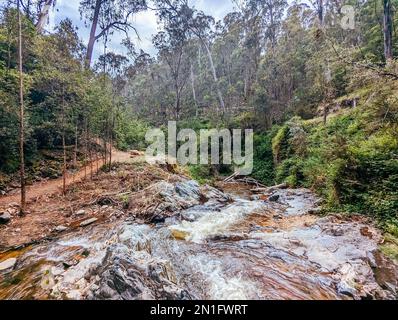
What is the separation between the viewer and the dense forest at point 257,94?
6336 millimetres

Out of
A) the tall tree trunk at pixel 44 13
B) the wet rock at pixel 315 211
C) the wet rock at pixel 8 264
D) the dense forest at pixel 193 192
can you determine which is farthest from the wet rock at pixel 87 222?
the tall tree trunk at pixel 44 13

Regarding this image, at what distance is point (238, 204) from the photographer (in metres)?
9.07

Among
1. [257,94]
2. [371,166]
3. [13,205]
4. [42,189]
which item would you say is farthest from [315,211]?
[257,94]

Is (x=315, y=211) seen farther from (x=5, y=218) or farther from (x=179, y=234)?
(x=5, y=218)

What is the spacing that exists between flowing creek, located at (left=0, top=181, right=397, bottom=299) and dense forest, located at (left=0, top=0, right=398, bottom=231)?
Result: 5.43ft

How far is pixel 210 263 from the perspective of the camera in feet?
14.8

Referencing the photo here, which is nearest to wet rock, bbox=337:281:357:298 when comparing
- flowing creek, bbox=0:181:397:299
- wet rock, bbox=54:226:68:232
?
flowing creek, bbox=0:181:397:299

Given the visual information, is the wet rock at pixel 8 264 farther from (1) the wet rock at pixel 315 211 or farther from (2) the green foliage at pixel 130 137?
(2) the green foliage at pixel 130 137

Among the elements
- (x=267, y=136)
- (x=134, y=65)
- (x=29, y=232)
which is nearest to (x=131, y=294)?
(x=29, y=232)

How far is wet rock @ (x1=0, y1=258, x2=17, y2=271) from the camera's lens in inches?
175

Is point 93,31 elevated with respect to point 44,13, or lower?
elevated

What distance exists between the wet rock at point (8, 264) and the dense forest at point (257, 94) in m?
4.57

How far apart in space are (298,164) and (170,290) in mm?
10343

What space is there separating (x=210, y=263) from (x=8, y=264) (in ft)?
13.0
